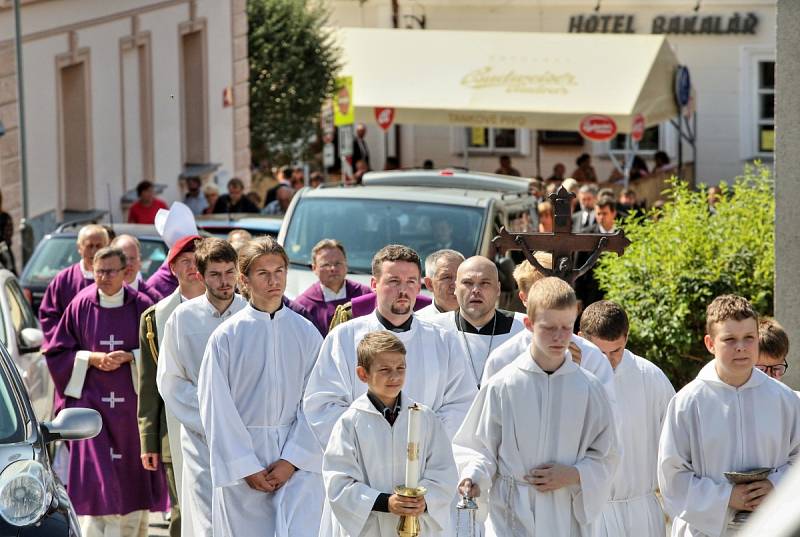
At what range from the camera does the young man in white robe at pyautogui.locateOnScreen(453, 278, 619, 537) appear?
626 centimetres

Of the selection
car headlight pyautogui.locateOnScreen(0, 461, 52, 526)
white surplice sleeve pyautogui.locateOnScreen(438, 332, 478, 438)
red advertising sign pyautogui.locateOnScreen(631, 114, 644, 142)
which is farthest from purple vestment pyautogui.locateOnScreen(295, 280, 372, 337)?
red advertising sign pyautogui.locateOnScreen(631, 114, 644, 142)

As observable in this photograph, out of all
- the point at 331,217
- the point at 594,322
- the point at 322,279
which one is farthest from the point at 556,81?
the point at 594,322

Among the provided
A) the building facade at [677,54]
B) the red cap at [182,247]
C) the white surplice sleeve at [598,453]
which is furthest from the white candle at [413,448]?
the building facade at [677,54]

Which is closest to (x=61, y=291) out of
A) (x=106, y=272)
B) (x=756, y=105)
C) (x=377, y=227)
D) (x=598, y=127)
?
(x=106, y=272)

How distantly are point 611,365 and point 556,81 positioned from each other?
2159 cm

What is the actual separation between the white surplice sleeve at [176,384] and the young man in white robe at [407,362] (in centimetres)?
108

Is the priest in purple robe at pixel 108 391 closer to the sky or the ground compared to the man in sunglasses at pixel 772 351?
closer to the ground

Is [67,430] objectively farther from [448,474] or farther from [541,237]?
[541,237]

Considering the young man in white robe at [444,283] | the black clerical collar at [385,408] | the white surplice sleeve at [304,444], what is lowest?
the white surplice sleeve at [304,444]

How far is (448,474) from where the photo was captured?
6516 mm

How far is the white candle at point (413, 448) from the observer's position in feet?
19.2

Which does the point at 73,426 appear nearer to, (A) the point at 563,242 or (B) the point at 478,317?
(B) the point at 478,317

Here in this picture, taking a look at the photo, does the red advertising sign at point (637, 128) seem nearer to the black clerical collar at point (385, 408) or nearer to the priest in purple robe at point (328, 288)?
the priest in purple robe at point (328, 288)

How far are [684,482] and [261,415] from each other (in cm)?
220
